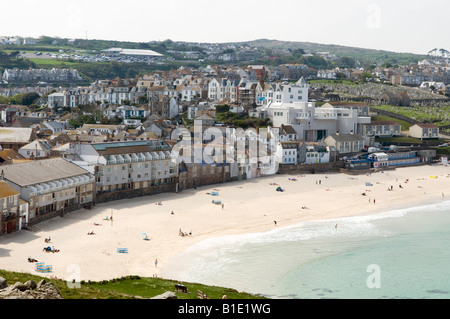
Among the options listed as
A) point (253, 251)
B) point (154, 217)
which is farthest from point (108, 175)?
point (253, 251)

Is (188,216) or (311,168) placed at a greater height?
(311,168)

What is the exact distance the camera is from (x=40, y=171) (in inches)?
1556

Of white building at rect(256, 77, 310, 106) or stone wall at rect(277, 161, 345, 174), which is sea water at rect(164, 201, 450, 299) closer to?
stone wall at rect(277, 161, 345, 174)

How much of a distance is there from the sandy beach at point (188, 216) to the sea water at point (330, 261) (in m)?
1.85

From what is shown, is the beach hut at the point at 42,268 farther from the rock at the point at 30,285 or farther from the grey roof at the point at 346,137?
the grey roof at the point at 346,137

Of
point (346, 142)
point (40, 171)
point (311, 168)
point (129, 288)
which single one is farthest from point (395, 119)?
point (129, 288)

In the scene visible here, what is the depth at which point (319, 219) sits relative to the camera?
43750mm


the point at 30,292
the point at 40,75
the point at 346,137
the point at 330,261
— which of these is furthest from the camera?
the point at 40,75

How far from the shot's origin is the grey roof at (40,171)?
36.7m

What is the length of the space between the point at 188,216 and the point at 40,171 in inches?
433

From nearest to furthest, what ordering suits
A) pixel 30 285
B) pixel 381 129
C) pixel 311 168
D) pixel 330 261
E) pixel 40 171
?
1. pixel 30 285
2. pixel 330 261
3. pixel 40 171
4. pixel 311 168
5. pixel 381 129

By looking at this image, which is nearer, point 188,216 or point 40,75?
point 188,216

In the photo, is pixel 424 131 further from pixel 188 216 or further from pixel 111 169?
pixel 111 169
